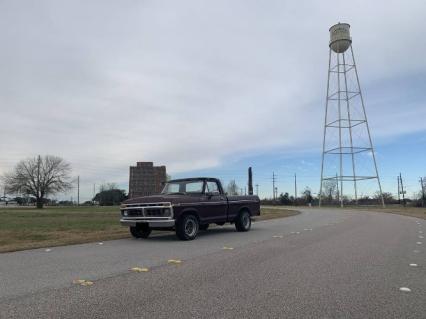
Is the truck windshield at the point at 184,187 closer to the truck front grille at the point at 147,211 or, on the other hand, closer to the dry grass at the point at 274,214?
the truck front grille at the point at 147,211

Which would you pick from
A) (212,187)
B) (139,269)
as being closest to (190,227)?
(212,187)

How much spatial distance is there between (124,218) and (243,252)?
4755mm

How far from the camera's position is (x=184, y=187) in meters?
14.5

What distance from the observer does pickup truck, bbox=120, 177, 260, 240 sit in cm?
1270

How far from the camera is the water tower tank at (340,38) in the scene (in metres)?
56.9

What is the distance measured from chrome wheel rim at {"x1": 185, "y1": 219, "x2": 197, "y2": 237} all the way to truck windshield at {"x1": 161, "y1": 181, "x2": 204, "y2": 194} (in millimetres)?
1306

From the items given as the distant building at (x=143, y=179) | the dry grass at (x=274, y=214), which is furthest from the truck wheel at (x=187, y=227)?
the distant building at (x=143, y=179)

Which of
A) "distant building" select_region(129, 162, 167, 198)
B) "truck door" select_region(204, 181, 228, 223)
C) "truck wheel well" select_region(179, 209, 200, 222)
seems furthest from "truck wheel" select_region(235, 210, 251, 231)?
"distant building" select_region(129, 162, 167, 198)

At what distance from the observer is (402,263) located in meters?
8.68

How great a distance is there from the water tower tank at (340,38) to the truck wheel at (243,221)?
46.1m

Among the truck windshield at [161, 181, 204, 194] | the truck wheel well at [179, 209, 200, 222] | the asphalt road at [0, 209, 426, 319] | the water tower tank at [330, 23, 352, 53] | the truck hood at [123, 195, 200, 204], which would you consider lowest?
the asphalt road at [0, 209, 426, 319]

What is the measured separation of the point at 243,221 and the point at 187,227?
353 cm

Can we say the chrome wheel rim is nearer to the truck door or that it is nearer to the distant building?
the truck door

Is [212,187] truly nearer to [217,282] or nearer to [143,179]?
[217,282]
